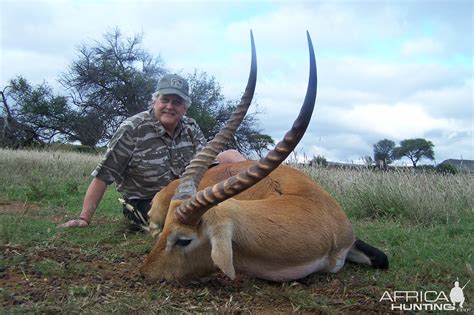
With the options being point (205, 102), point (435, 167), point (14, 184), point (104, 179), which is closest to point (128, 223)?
point (104, 179)

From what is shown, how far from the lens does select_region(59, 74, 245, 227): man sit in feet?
19.4

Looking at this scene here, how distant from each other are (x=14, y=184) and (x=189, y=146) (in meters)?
5.04

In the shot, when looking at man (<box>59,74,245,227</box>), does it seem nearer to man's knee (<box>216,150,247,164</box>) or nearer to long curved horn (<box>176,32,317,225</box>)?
man's knee (<box>216,150,247,164</box>)

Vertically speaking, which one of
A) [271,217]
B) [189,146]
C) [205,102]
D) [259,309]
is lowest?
[259,309]

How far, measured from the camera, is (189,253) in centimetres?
344

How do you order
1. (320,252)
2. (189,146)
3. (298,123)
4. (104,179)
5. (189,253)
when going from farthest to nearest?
1. (189,146)
2. (104,179)
3. (320,252)
4. (189,253)
5. (298,123)

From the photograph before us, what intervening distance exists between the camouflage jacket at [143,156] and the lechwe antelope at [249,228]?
209 cm

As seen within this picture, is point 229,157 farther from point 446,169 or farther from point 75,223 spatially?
point 446,169

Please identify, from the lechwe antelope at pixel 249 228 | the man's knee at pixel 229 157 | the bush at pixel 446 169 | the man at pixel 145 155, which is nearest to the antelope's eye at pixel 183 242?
the lechwe antelope at pixel 249 228

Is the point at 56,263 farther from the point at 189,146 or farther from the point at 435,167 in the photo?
the point at 435,167

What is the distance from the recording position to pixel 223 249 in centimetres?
316

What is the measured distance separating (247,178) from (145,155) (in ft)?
10.0

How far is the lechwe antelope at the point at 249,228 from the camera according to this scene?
3.22 meters

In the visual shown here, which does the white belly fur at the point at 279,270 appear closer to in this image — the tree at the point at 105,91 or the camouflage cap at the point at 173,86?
the camouflage cap at the point at 173,86
